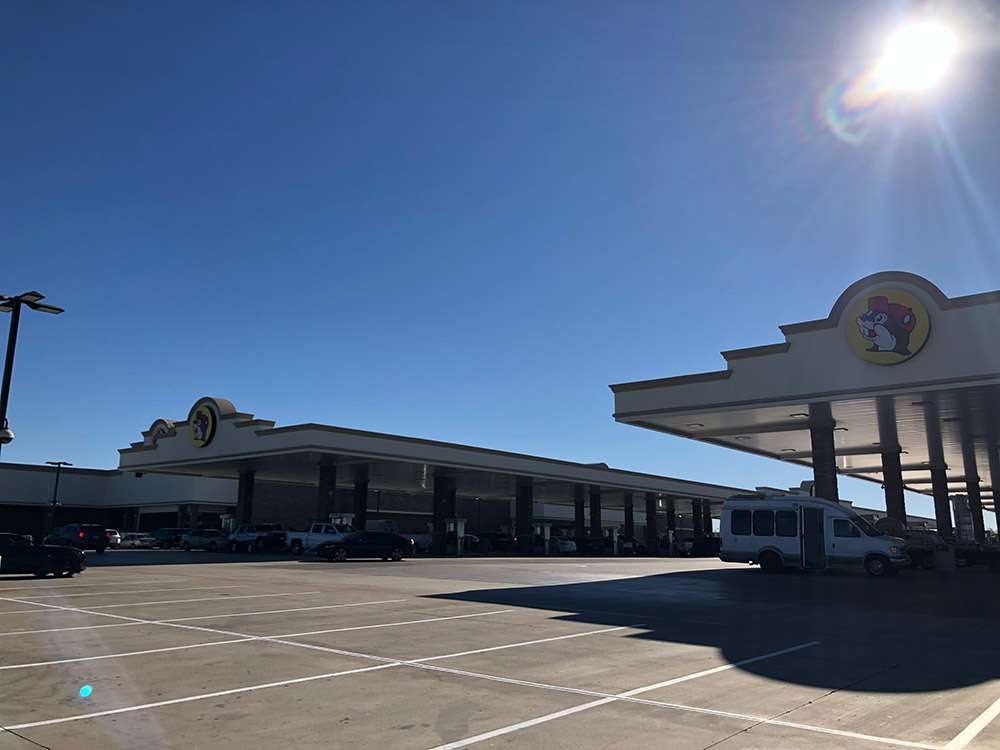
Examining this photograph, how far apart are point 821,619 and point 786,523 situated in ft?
45.6

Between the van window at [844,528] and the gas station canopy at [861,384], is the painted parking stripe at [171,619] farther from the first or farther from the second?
the gas station canopy at [861,384]

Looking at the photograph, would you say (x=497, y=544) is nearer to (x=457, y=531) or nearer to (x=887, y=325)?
(x=457, y=531)

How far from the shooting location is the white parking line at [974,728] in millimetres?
6055

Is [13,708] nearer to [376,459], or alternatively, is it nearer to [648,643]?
[648,643]

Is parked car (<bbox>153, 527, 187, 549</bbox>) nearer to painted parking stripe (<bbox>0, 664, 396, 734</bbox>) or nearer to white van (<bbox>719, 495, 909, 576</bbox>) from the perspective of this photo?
white van (<bbox>719, 495, 909, 576</bbox>)

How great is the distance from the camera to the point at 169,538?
60438 mm

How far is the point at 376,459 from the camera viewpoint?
47781mm

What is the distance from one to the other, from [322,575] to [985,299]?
23.0 m

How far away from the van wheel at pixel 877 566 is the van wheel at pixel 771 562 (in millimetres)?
2742

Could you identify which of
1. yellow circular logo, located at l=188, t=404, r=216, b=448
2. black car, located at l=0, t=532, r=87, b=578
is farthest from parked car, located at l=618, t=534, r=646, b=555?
black car, located at l=0, t=532, r=87, b=578

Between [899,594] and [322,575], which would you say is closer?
[899,594]

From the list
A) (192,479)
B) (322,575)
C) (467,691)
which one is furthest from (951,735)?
(192,479)

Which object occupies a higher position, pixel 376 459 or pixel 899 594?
pixel 376 459

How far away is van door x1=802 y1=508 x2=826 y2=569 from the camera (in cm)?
2659
